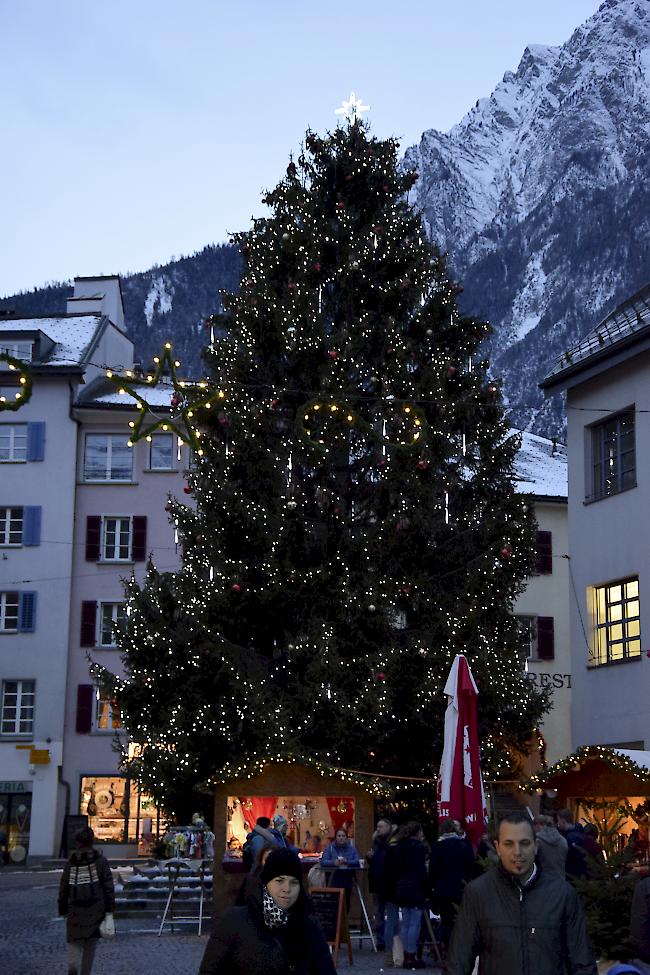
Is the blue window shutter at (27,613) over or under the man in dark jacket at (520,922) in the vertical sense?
over

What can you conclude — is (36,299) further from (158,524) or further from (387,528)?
(387,528)

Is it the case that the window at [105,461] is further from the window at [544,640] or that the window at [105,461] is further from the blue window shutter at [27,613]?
the window at [544,640]

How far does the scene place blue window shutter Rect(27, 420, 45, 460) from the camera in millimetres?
48594

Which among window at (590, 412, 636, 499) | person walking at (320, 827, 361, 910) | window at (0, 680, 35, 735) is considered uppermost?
window at (590, 412, 636, 499)

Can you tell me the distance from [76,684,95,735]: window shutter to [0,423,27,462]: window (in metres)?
7.73

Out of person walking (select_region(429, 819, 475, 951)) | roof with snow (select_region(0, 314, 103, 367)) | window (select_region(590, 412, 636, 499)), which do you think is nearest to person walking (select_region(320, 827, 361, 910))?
person walking (select_region(429, 819, 475, 951))

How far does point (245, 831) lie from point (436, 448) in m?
8.55

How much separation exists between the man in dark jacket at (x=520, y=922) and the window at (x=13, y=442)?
43.7 metres

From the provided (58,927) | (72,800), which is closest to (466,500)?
(58,927)

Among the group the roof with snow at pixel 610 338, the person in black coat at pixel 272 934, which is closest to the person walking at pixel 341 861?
the roof with snow at pixel 610 338

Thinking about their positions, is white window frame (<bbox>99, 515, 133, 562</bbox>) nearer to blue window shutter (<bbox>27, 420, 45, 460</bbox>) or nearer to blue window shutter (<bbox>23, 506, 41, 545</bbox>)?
blue window shutter (<bbox>23, 506, 41, 545</bbox>)

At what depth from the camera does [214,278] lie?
187375mm

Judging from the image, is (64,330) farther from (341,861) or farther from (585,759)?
(341,861)

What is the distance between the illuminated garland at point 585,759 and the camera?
2005 cm
